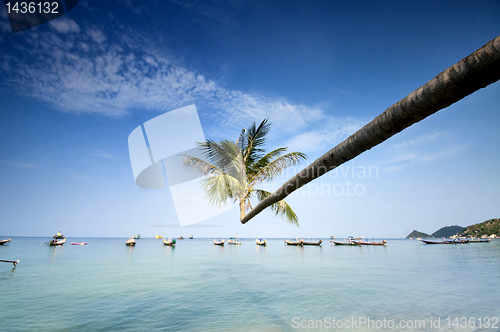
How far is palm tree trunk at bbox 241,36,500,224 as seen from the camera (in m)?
1.11

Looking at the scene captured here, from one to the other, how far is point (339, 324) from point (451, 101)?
882cm

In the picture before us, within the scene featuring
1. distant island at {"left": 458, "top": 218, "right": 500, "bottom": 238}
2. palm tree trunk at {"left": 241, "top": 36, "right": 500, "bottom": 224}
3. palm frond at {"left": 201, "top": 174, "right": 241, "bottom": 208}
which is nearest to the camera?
palm tree trunk at {"left": 241, "top": 36, "right": 500, "bottom": 224}

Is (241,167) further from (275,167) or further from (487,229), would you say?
(487,229)

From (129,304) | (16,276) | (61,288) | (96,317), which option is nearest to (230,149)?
(96,317)

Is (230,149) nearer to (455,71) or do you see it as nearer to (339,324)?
(455,71)

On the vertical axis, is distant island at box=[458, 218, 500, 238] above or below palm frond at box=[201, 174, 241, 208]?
below

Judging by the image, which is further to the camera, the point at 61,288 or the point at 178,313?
the point at 61,288

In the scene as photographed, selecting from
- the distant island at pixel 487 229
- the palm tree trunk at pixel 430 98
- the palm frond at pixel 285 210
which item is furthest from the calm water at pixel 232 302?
the distant island at pixel 487 229

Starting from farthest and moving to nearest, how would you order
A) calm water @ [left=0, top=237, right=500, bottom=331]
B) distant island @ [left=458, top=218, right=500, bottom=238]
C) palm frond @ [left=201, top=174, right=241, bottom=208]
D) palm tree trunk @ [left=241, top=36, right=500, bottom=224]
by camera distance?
distant island @ [left=458, top=218, right=500, bottom=238] → calm water @ [left=0, top=237, right=500, bottom=331] → palm frond @ [left=201, top=174, right=241, bottom=208] → palm tree trunk @ [left=241, top=36, right=500, bottom=224]

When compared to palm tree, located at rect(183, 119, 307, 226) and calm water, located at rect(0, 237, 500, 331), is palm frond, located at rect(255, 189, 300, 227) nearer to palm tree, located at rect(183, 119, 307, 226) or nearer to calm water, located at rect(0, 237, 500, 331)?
palm tree, located at rect(183, 119, 307, 226)

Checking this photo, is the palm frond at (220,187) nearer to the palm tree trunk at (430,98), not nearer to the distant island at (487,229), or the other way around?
the palm tree trunk at (430,98)

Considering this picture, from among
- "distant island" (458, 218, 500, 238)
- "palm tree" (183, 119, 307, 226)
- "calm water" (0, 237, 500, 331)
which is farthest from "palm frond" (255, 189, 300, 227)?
"distant island" (458, 218, 500, 238)

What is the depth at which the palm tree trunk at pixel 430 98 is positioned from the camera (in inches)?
43.7

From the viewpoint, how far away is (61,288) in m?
13.0
